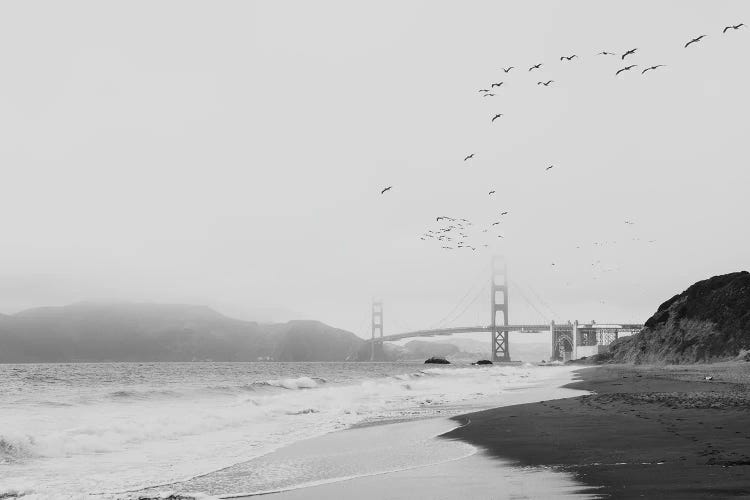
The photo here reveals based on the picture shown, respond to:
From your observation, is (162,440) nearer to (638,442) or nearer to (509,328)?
(638,442)

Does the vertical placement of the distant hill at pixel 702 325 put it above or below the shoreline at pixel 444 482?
above

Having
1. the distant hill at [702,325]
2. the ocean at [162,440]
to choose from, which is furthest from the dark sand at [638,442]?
the distant hill at [702,325]

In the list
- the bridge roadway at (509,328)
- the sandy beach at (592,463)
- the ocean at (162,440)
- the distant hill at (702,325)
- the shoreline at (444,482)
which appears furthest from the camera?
the bridge roadway at (509,328)

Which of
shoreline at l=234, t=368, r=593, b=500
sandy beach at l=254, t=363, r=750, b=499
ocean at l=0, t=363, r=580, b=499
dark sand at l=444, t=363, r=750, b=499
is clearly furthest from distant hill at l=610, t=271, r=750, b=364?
shoreline at l=234, t=368, r=593, b=500

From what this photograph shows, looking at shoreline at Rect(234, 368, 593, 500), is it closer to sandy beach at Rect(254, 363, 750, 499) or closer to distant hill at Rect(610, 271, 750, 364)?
sandy beach at Rect(254, 363, 750, 499)

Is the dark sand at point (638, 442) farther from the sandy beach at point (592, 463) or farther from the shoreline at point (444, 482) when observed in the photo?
the shoreline at point (444, 482)

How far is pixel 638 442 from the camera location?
38.0 feet

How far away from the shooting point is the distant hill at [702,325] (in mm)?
70812

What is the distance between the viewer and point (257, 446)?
15.0 metres

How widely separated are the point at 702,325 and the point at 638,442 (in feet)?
239

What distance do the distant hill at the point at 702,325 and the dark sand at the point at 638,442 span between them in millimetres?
56685

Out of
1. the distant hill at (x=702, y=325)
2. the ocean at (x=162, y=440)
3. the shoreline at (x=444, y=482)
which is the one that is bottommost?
the ocean at (x=162, y=440)

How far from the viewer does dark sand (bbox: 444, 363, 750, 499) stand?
7.89m

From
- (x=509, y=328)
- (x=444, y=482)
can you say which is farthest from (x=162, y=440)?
(x=509, y=328)
